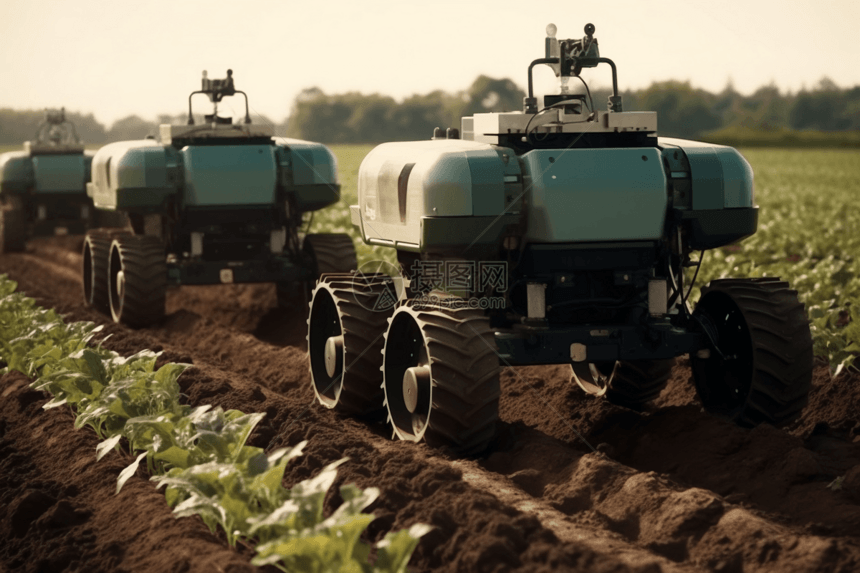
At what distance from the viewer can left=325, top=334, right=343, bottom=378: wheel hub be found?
755 cm

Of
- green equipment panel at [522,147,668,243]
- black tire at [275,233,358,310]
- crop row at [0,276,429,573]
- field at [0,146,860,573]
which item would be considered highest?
green equipment panel at [522,147,668,243]

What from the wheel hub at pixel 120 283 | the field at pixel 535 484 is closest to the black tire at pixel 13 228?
the wheel hub at pixel 120 283

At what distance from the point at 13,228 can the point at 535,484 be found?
55.0 feet

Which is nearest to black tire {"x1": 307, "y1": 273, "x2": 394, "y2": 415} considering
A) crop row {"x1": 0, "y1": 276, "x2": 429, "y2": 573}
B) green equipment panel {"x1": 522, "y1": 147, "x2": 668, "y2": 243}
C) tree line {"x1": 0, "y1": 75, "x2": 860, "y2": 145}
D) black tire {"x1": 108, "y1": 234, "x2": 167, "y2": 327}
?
crop row {"x1": 0, "y1": 276, "x2": 429, "y2": 573}

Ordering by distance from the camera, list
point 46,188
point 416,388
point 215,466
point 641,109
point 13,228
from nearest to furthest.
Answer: point 215,466, point 416,388, point 46,188, point 13,228, point 641,109

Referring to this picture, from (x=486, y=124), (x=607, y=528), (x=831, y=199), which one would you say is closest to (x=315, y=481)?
→ (x=607, y=528)

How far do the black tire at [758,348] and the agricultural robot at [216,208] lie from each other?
5.35m

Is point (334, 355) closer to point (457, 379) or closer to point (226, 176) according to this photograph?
point (457, 379)

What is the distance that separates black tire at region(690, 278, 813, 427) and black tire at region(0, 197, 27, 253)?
1626 cm

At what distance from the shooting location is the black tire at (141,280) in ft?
37.8

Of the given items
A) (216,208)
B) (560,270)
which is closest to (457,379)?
(560,270)

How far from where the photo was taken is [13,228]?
20297 millimetres

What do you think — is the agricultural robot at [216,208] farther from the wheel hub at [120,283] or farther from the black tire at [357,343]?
the black tire at [357,343]

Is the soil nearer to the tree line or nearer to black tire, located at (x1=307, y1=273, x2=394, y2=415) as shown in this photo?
black tire, located at (x1=307, y1=273, x2=394, y2=415)
